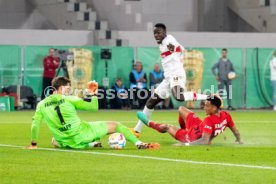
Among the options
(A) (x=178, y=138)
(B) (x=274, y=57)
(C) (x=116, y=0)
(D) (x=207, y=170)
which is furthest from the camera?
(C) (x=116, y=0)

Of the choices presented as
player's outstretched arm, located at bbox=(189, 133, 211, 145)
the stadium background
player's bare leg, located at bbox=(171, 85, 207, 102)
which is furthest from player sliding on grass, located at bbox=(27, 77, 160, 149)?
the stadium background

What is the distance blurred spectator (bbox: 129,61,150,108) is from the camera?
3625 centimetres

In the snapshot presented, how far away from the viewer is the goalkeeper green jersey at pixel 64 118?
54.3 ft

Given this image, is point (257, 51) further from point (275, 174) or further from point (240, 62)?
point (275, 174)

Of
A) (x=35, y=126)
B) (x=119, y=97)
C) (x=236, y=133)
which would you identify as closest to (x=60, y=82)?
(x=35, y=126)

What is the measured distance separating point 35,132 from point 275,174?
16.4ft

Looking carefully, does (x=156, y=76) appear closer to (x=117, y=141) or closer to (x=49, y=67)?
(x=49, y=67)

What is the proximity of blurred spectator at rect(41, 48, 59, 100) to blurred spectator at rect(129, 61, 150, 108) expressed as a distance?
277cm

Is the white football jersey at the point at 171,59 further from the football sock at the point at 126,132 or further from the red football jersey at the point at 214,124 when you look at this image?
the football sock at the point at 126,132

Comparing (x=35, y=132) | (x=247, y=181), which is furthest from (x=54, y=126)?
(x=247, y=181)

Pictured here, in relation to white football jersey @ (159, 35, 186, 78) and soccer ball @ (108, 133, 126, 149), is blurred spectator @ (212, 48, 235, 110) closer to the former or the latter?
white football jersey @ (159, 35, 186, 78)

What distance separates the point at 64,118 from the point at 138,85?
65.5ft

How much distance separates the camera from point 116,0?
3953 centimetres

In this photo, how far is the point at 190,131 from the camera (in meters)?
18.4
